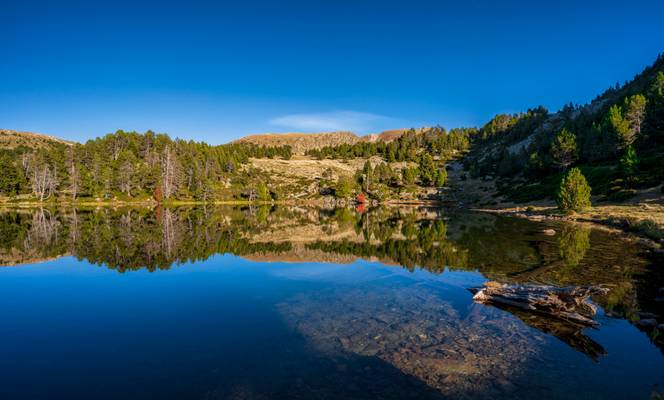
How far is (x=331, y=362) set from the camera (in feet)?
43.4

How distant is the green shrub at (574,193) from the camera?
73375mm

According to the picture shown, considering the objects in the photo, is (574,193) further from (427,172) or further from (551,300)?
(427,172)

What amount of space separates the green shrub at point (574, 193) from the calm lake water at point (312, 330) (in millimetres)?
43654

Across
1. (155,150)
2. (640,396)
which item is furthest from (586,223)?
(155,150)

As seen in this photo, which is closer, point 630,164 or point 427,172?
point 630,164

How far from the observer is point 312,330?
1658 cm

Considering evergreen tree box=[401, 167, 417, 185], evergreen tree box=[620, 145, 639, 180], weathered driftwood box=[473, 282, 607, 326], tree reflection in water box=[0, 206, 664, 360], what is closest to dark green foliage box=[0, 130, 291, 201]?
evergreen tree box=[401, 167, 417, 185]

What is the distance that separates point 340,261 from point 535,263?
1743 centimetres

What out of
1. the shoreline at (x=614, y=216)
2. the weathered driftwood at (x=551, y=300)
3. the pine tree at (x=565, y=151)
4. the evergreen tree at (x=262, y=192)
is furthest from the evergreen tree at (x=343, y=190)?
the weathered driftwood at (x=551, y=300)

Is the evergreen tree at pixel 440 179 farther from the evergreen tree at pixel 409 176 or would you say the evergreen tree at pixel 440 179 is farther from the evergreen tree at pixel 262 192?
the evergreen tree at pixel 262 192

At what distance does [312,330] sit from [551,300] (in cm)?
1237

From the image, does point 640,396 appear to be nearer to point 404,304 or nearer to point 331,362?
point 331,362

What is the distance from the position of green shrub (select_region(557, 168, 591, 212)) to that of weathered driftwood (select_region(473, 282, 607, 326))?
2532 inches

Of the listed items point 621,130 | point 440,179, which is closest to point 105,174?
point 440,179
